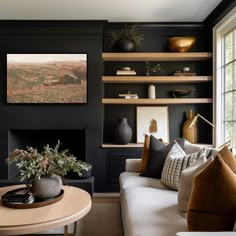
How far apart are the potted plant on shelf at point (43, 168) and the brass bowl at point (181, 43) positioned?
274cm

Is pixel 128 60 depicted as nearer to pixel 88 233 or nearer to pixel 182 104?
pixel 182 104

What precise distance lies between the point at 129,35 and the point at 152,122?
141cm

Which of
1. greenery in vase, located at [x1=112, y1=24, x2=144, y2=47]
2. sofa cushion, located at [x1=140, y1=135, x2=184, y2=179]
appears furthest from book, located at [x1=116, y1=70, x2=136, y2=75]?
sofa cushion, located at [x1=140, y1=135, x2=184, y2=179]

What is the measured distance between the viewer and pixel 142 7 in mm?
3418

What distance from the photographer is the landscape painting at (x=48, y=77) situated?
3.80 meters

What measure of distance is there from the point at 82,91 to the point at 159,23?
163cm

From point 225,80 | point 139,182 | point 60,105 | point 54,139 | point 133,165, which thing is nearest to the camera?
point 139,182

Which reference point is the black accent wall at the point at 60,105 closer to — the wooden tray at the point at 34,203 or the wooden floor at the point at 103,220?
the wooden floor at the point at 103,220

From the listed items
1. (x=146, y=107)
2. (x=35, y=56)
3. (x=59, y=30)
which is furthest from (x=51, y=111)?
(x=146, y=107)

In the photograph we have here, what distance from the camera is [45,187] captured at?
1.80 meters

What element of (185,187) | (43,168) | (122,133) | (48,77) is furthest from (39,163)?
(48,77)

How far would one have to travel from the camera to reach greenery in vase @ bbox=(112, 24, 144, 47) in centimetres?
391

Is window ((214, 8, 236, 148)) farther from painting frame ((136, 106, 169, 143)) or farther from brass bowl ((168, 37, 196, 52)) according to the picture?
painting frame ((136, 106, 169, 143))

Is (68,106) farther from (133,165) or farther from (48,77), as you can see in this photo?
(133,165)
